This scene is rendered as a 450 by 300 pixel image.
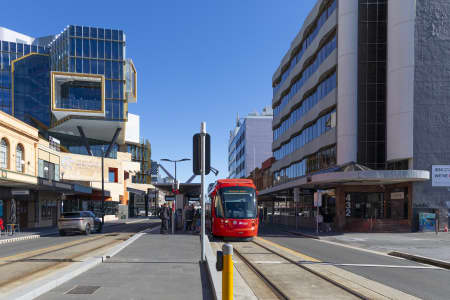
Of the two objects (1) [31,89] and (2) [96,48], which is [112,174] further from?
(1) [31,89]

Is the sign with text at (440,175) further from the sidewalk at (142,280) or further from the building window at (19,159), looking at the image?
the building window at (19,159)

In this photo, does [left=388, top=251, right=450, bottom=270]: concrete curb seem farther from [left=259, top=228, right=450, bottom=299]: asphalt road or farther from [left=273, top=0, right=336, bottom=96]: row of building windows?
[left=273, top=0, right=336, bottom=96]: row of building windows

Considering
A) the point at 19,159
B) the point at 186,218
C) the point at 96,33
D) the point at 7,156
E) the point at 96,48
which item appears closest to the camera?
the point at 186,218

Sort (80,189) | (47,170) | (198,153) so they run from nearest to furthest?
(198,153) → (80,189) → (47,170)

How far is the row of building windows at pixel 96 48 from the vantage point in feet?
209

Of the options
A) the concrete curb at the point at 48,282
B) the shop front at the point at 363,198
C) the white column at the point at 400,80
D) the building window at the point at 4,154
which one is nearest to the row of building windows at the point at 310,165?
the shop front at the point at 363,198

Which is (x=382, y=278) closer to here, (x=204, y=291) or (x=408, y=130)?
(x=204, y=291)

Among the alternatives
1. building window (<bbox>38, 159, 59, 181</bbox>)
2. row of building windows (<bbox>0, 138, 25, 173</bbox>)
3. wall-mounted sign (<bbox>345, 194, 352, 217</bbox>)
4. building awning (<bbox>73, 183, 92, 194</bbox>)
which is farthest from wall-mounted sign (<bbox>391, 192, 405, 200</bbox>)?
building window (<bbox>38, 159, 59, 181</bbox>)

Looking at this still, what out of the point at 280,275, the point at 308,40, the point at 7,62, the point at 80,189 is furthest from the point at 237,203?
the point at 7,62

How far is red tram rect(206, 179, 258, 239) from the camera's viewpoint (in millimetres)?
19047

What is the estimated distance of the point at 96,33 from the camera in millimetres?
65062

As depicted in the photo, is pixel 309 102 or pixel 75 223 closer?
pixel 75 223

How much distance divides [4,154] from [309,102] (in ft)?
103

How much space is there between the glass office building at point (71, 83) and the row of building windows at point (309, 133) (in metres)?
30.5
